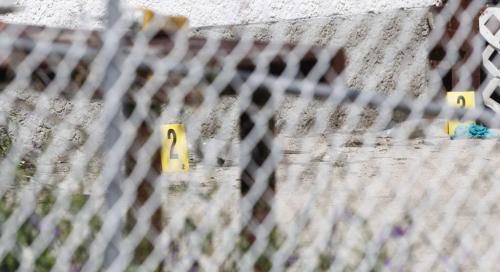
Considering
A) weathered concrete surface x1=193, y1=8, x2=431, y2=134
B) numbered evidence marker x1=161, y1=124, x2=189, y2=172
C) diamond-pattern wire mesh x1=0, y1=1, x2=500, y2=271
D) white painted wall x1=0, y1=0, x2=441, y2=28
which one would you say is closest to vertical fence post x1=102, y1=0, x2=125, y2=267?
diamond-pattern wire mesh x1=0, y1=1, x2=500, y2=271

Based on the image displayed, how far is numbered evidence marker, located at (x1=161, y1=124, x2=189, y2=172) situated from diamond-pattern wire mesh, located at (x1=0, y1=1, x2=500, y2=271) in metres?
0.02

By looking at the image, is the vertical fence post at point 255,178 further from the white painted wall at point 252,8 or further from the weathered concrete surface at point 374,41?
the white painted wall at point 252,8

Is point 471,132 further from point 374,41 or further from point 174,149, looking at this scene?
point 174,149

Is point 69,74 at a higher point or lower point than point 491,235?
higher

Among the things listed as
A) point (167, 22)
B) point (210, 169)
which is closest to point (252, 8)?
point (210, 169)

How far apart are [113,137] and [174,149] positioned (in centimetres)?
31

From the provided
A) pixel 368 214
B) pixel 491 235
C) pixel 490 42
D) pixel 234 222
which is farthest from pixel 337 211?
pixel 490 42

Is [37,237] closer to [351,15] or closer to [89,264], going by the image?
[89,264]

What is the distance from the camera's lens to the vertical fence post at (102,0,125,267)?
6.68 feet

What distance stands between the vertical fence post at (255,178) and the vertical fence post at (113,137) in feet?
1.44

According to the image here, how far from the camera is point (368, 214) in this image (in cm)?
304

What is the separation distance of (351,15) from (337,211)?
2.41 metres

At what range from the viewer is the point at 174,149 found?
238cm

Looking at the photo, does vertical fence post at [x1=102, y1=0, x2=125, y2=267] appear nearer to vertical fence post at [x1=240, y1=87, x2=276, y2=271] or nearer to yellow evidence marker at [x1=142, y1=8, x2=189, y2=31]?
yellow evidence marker at [x1=142, y1=8, x2=189, y2=31]
